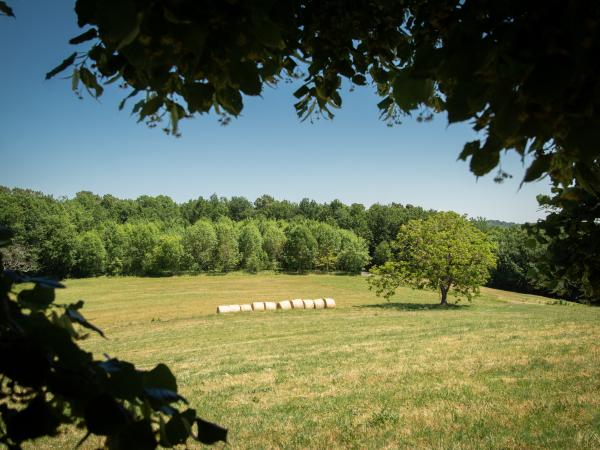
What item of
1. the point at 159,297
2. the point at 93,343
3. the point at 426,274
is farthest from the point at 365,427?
the point at 159,297

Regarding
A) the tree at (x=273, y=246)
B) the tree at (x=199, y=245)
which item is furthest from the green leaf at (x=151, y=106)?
the tree at (x=273, y=246)

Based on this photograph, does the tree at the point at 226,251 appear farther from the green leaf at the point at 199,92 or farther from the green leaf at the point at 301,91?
the green leaf at the point at 199,92

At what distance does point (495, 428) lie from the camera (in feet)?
17.7

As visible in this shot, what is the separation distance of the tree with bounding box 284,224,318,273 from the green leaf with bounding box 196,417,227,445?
7027 cm

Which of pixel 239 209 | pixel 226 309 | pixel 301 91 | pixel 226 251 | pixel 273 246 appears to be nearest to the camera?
pixel 301 91

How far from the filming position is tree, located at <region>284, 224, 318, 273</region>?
71688 millimetres

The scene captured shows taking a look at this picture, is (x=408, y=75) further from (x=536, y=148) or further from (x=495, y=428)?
(x=495, y=428)

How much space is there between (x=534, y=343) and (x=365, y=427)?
24.7 ft

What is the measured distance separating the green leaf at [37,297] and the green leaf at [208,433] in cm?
66

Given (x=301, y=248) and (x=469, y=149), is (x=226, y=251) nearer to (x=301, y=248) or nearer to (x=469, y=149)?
(x=301, y=248)

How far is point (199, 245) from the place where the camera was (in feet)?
232

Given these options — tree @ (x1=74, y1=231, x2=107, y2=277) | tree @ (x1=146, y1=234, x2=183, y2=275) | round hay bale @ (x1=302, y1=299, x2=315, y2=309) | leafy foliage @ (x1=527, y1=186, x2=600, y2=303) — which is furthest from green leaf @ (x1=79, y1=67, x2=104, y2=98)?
tree @ (x1=146, y1=234, x2=183, y2=275)

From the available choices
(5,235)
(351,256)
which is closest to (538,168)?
(5,235)

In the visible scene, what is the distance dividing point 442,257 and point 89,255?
5653 centimetres
